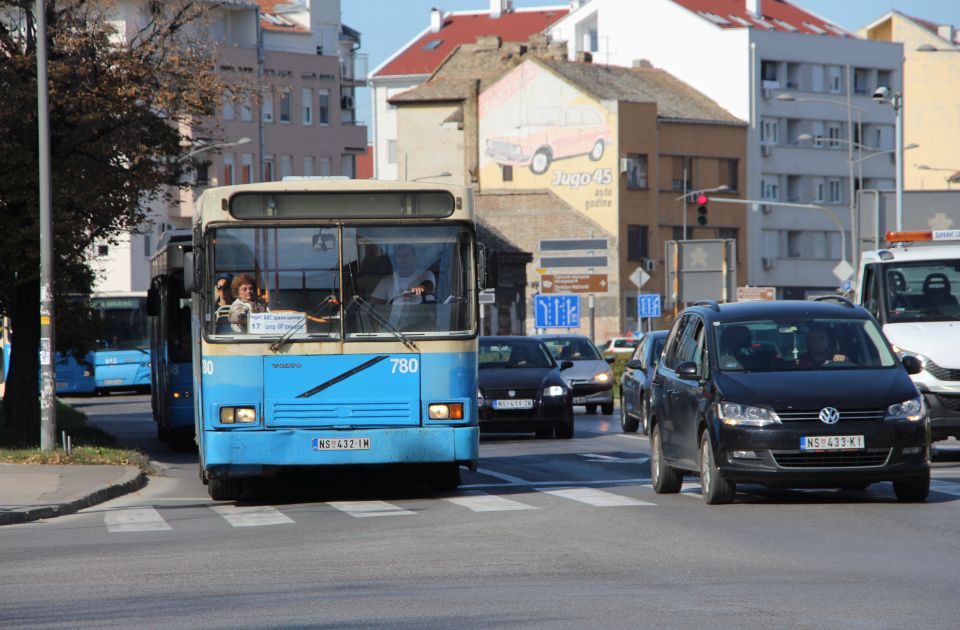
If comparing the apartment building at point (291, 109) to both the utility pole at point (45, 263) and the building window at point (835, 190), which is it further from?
the utility pole at point (45, 263)

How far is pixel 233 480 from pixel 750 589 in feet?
29.8

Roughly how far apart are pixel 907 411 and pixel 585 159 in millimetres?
81286

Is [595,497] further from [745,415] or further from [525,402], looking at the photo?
[525,402]

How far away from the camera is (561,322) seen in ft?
185

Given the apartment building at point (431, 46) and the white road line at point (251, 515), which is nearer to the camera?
the white road line at point (251, 515)

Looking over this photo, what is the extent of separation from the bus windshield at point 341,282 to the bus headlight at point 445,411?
66cm

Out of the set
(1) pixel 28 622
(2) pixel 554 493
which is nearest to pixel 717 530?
(2) pixel 554 493

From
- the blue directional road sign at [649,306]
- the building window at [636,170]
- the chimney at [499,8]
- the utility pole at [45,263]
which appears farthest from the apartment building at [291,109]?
the utility pole at [45,263]

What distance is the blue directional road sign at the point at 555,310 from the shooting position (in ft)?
184

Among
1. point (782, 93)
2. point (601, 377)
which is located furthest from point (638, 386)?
point (782, 93)

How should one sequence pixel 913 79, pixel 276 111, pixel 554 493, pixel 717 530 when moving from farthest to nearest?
pixel 913 79
pixel 276 111
pixel 554 493
pixel 717 530

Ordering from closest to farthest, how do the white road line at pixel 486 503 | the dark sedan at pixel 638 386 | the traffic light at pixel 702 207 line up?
1. the white road line at pixel 486 503
2. the dark sedan at pixel 638 386
3. the traffic light at pixel 702 207

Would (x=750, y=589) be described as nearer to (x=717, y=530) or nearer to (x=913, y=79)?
(x=717, y=530)

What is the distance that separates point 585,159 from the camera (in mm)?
96438
